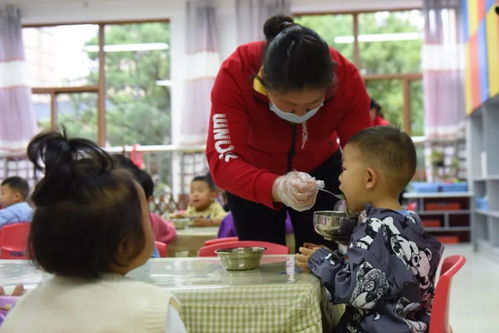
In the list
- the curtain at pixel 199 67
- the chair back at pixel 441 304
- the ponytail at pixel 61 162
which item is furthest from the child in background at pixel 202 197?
the ponytail at pixel 61 162

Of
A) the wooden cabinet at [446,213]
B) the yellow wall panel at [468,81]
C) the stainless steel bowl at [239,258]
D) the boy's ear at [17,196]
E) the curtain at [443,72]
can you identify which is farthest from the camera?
the curtain at [443,72]

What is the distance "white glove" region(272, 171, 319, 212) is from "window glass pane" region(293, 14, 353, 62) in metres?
6.29

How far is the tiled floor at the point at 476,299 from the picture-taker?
321cm

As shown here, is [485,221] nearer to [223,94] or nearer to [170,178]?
[170,178]

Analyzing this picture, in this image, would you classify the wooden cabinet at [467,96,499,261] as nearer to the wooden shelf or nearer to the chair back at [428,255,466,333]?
the wooden shelf

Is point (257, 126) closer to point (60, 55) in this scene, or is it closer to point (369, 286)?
point (369, 286)

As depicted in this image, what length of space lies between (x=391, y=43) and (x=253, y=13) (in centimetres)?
189

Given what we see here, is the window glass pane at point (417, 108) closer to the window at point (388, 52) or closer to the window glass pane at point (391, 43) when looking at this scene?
the window at point (388, 52)

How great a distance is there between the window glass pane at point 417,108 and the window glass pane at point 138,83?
3.30m

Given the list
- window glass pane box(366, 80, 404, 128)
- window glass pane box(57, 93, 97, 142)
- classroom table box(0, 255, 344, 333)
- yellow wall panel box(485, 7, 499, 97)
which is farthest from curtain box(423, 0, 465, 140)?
classroom table box(0, 255, 344, 333)

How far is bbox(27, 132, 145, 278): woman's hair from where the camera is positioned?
94 centimetres

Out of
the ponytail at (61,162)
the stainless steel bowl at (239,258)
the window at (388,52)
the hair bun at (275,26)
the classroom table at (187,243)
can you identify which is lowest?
the classroom table at (187,243)

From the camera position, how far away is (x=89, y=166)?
0.99 meters

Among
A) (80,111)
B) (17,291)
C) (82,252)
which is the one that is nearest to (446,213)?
→ (80,111)
